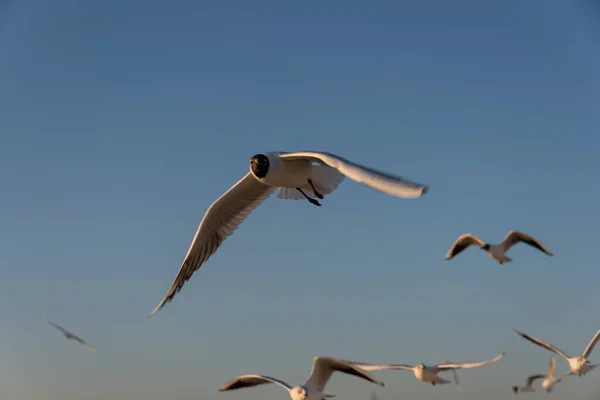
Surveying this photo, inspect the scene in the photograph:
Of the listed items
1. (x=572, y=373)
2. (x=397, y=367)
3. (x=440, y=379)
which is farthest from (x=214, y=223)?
(x=572, y=373)

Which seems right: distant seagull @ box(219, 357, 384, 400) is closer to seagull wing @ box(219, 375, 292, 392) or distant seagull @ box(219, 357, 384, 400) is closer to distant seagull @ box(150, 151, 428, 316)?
seagull wing @ box(219, 375, 292, 392)

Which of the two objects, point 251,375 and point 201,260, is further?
point 251,375

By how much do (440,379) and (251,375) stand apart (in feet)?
11.5

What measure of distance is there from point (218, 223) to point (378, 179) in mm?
4016

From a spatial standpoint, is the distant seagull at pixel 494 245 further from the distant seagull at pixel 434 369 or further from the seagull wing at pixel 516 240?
the distant seagull at pixel 434 369

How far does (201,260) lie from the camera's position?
30.6 feet

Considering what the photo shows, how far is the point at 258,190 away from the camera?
9.28 meters

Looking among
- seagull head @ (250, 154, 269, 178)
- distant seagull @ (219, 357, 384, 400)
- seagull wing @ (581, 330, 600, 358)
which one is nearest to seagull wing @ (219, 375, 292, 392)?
distant seagull @ (219, 357, 384, 400)

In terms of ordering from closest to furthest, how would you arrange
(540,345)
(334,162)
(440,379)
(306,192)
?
(334,162) → (306,192) → (440,379) → (540,345)

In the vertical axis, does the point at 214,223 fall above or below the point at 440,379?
above

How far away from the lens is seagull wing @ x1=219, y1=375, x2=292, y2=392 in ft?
33.7

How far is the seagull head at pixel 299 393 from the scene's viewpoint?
32.7ft

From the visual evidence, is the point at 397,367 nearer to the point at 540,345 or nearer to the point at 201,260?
the point at 201,260

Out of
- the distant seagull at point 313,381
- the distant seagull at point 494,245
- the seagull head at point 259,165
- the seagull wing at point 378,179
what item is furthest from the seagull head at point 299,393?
the distant seagull at point 494,245
